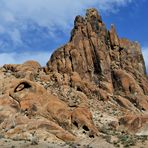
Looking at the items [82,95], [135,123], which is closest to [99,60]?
[82,95]

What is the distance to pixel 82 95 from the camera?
79.4 m

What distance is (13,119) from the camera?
57.9 meters

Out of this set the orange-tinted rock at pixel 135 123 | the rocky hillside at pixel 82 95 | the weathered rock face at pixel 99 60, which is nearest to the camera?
the rocky hillside at pixel 82 95

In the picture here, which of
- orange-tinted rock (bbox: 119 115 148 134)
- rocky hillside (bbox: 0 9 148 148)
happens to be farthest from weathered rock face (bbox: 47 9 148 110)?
orange-tinted rock (bbox: 119 115 148 134)

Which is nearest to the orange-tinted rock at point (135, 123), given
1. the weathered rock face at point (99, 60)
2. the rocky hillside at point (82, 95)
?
the rocky hillside at point (82, 95)

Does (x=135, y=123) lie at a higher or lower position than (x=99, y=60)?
lower

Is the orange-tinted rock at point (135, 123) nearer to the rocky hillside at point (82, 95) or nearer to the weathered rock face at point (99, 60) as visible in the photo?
the rocky hillside at point (82, 95)

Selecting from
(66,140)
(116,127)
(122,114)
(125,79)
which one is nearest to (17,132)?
(66,140)

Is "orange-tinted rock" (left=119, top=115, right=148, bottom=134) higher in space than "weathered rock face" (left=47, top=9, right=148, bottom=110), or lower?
lower

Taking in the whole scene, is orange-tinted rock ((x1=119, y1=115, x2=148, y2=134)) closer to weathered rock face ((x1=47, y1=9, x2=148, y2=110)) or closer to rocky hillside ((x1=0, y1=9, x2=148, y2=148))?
rocky hillside ((x1=0, y1=9, x2=148, y2=148))

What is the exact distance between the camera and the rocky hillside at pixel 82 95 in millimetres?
56231

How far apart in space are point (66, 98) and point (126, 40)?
3174 centimetres

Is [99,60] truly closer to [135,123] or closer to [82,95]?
[82,95]

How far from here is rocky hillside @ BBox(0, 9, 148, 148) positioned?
56231 millimetres
